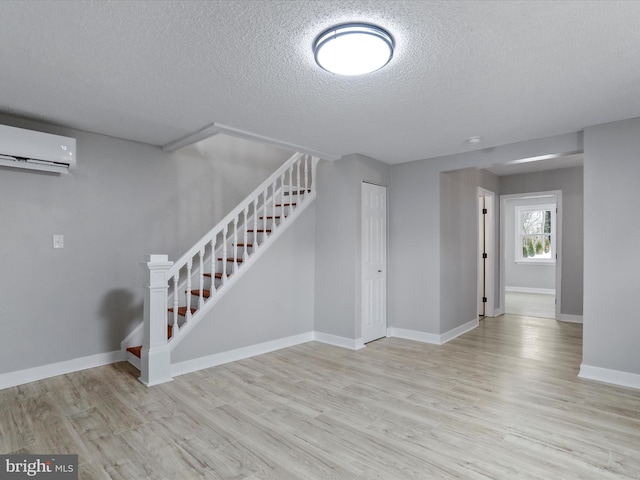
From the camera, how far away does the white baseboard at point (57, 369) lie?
3150 mm

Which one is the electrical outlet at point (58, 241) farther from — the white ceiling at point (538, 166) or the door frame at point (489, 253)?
the door frame at point (489, 253)

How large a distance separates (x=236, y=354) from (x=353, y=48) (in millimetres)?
3194

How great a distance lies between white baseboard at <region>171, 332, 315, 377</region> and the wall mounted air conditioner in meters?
2.14

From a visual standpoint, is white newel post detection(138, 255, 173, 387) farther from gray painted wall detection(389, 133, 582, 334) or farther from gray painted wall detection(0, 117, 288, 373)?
gray painted wall detection(389, 133, 582, 334)

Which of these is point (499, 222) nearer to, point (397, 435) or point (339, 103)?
point (339, 103)

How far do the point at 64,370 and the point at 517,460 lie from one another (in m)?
3.83

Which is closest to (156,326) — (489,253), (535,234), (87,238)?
(87,238)

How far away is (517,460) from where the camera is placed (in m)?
2.07

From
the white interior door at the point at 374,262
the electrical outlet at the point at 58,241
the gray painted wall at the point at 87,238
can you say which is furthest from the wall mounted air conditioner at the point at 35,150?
the white interior door at the point at 374,262

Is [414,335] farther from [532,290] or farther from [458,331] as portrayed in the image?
[532,290]

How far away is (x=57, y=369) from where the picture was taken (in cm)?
342

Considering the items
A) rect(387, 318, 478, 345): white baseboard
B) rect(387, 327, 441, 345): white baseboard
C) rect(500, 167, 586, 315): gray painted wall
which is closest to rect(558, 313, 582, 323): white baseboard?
rect(500, 167, 586, 315): gray painted wall

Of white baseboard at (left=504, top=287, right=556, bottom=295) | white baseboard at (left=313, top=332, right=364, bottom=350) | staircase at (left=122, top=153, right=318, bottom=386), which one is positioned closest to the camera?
staircase at (left=122, top=153, right=318, bottom=386)

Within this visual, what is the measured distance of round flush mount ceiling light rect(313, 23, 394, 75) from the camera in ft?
6.15
